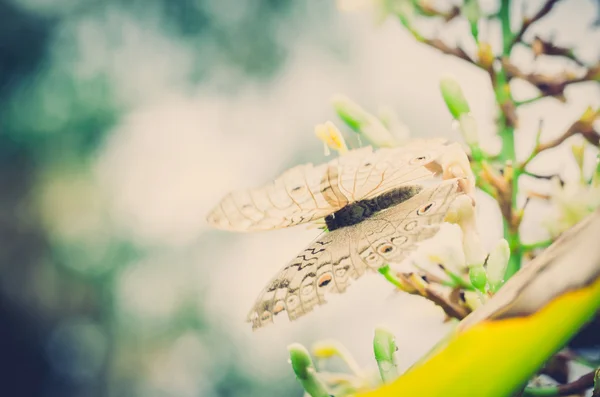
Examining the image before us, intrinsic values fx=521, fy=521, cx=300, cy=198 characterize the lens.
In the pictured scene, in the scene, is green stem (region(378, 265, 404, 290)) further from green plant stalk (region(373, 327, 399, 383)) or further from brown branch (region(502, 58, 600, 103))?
brown branch (region(502, 58, 600, 103))

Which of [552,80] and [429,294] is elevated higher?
[552,80]

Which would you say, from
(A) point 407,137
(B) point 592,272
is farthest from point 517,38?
(B) point 592,272

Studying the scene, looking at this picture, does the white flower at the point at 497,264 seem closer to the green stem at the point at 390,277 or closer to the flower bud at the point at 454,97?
the green stem at the point at 390,277

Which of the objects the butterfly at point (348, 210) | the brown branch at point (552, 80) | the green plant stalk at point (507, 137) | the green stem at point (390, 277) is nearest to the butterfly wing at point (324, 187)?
the butterfly at point (348, 210)

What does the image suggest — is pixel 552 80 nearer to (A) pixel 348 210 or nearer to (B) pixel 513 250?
(B) pixel 513 250

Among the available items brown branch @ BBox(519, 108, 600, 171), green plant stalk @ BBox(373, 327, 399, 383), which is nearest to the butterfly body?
green plant stalk @ BBox(373, 327, 399, 383)

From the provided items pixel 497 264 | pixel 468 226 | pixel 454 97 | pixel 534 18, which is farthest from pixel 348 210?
pixel 534 18
